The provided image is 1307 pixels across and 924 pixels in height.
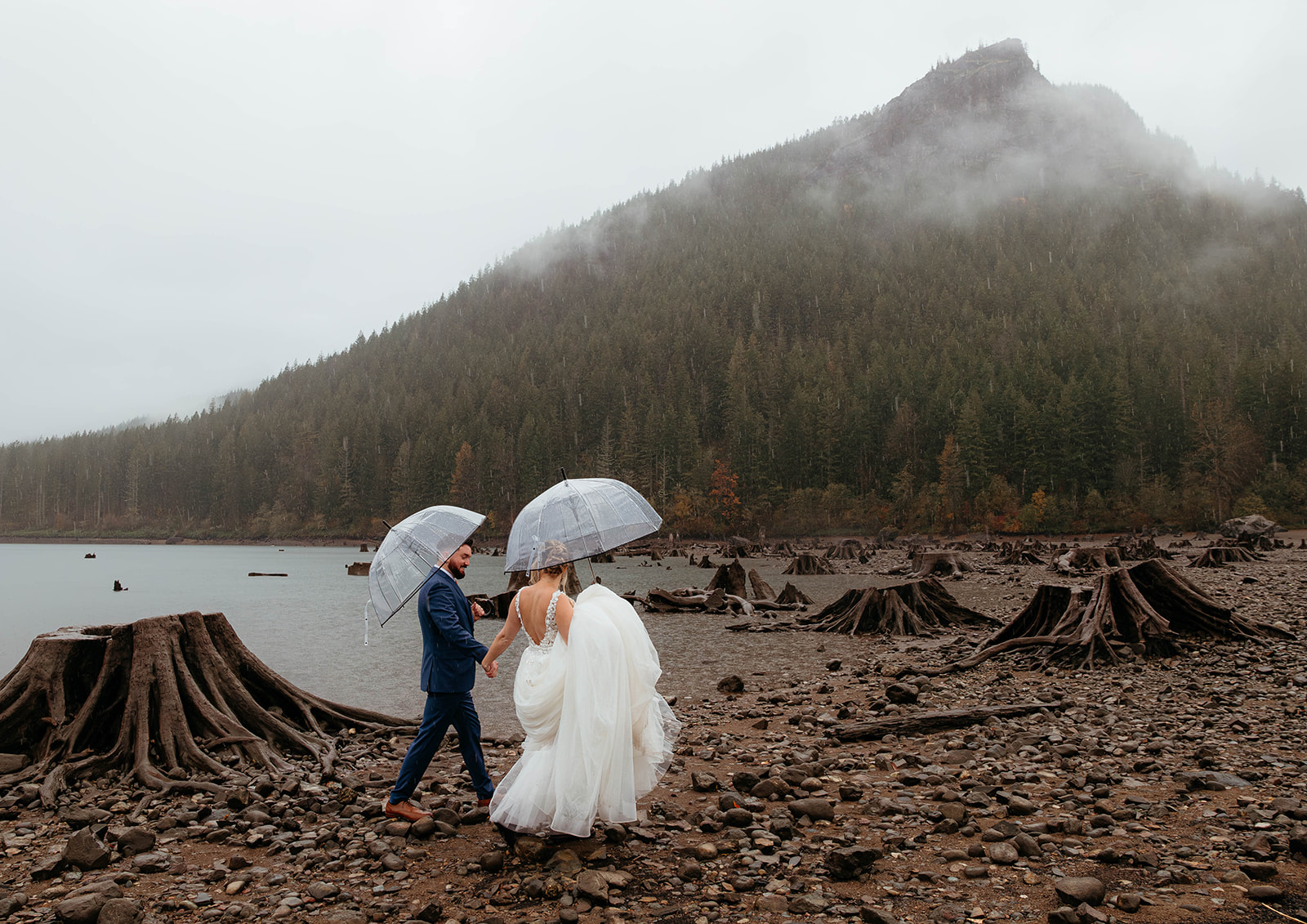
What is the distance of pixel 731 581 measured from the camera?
27984 mm

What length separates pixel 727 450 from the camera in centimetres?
10862

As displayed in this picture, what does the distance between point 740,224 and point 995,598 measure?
18170cm

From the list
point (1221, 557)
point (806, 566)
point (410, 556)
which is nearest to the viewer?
point (410, 556)

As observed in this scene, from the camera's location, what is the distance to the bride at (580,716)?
521 centimetres

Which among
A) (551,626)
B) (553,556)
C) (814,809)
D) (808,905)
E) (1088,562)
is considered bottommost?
(1088,562)

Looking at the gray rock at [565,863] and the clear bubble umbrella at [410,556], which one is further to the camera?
the clear bubble umbrella at [410,556]

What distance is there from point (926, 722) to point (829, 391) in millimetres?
97409

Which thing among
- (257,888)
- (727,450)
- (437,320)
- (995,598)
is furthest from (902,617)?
(437,320)

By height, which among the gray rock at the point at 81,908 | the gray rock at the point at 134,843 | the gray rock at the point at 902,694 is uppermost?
the gray rock at the point at 81,908

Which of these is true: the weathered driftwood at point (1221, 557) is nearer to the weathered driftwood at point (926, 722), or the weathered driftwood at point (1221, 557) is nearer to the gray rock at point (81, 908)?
the weathered driftwood at point (926, 722)

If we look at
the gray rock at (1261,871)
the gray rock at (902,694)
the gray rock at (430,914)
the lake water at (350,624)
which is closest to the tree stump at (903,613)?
the lake water at (350,624)

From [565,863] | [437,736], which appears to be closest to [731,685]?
[437,736]

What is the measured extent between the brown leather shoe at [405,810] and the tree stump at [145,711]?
6.06 ft

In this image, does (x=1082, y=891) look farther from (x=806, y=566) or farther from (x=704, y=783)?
(x=806, y=566)
